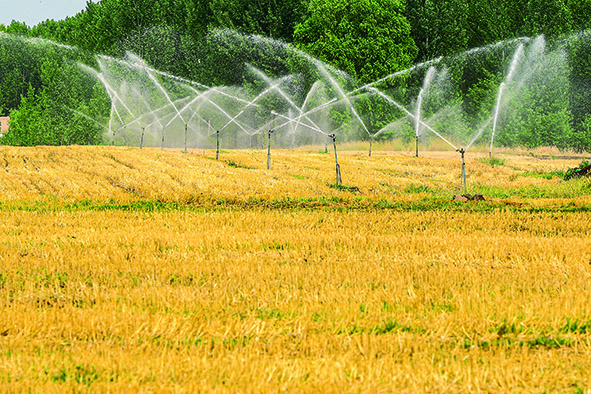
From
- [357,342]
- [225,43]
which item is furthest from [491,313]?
[225,43]

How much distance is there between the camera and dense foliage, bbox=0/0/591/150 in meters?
51.0

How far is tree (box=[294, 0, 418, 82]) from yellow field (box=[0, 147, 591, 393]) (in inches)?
1529

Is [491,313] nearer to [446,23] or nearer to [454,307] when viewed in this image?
[454,307]

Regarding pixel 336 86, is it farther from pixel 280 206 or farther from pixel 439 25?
pixel 280 206

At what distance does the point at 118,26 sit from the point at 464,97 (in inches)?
1573

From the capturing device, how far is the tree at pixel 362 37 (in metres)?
53.2

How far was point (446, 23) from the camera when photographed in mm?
56906

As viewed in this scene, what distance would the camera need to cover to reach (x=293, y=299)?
6.87 meters

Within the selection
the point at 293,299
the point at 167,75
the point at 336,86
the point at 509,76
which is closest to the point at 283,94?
the point at 336,86

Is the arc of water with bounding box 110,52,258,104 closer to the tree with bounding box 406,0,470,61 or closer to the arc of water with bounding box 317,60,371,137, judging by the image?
the arc of water with bounding box 317,60,371,137

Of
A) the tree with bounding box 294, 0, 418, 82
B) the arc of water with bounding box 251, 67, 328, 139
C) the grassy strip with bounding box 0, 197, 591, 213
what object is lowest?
the grassy strip with bounding box 0, 197, 591, 213

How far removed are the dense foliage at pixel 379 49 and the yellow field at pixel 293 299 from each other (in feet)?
125

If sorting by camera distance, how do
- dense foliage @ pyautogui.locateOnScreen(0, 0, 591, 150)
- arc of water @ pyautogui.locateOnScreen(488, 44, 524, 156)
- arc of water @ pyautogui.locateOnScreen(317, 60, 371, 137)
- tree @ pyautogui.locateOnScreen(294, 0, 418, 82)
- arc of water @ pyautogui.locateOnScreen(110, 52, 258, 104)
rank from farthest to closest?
1. arc of water @ pyautogui.locateOnScreen(110, 52, 258, 104)
2. tree @ pyautogui.locateOnScreen(294, 0, 418, 82)
3. arc of water @ pyautogui.locateOnScreen(317, 60, 371, 137)
4. arc of water @ pyautogui.locateOnScreen(488, 44, 524, 156)
5. dense foliage @ pyautogui.locateOnScreen(0, 0, 591, 150)

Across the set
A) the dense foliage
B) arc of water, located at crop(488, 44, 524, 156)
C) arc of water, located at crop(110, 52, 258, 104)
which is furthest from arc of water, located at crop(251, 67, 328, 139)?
arc of water, located at crop(488, 44, 524, 156)
